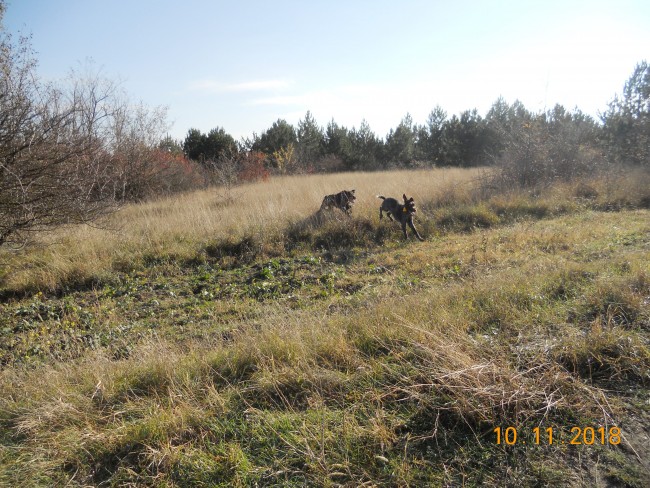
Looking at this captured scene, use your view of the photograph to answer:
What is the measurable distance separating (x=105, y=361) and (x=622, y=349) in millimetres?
4434

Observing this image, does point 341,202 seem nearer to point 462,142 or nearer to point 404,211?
point 404,211

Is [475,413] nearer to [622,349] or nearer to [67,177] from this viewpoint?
[622,349]

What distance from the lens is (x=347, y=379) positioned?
9.58 ft

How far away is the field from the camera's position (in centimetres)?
225

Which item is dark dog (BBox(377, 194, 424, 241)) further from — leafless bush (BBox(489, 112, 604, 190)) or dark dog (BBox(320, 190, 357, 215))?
leafless bush (BBox(489, 112, 604, 190))

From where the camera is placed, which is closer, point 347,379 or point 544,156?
point 347,379
